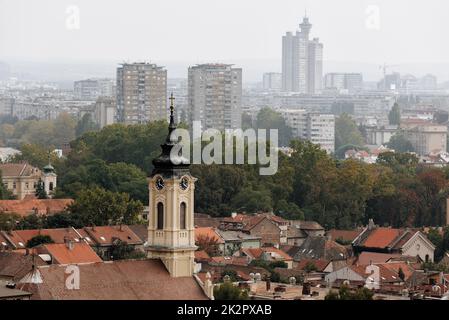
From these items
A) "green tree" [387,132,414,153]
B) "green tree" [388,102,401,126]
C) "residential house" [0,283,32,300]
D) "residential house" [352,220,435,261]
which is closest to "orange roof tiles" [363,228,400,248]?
"residential house" [352,220,435,261]

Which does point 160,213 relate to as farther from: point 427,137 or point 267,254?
point 427,137

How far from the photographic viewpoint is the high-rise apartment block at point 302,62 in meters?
67.6

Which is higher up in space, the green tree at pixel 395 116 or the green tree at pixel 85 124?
the green tree at pixel 85 124

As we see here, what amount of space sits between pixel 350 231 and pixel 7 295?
63.7 feet

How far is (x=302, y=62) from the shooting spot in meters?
82.9

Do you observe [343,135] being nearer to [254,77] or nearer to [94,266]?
[254,77]

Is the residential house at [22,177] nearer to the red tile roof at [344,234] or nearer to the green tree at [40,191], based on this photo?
the green tree at [40,191]

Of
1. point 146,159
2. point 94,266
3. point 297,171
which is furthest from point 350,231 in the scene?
point 94,266

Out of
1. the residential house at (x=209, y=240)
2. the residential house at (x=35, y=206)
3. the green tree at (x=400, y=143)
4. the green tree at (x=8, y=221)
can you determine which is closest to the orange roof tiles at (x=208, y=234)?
the residential house at (x=209, y=240)

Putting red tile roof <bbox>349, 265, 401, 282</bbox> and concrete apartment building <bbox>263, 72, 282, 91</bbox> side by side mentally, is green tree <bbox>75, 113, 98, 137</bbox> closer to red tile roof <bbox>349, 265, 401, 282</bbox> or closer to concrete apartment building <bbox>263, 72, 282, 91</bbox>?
concrete apartment building <bbox>263, 72, 282, 91</bbox>

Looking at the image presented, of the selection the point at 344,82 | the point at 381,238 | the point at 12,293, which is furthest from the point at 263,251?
the point at 344,82

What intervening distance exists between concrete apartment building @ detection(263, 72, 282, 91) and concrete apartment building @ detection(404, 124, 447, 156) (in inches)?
289

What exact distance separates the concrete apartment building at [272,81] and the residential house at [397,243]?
158 ft

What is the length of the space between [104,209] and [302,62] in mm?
51924
